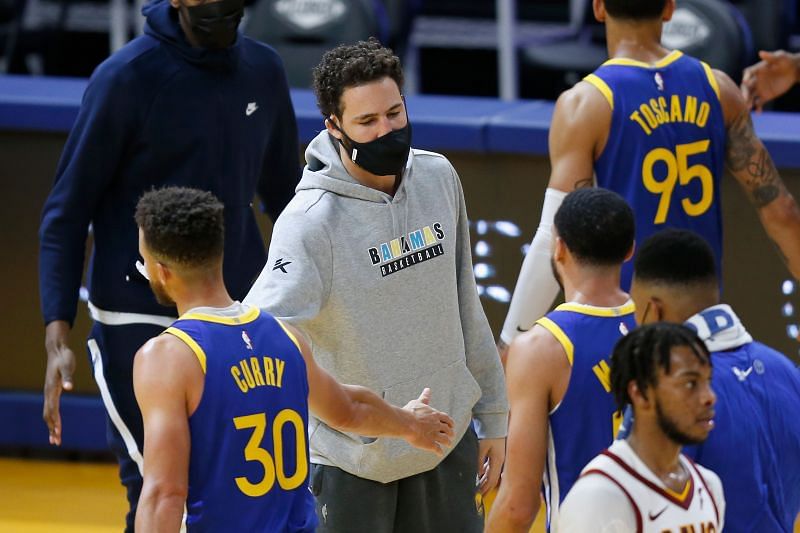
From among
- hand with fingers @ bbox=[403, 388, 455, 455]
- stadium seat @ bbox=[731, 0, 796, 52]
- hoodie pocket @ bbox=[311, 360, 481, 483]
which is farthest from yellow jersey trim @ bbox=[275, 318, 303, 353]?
stadium seat @ bbox=[731, 0, 796, 52]

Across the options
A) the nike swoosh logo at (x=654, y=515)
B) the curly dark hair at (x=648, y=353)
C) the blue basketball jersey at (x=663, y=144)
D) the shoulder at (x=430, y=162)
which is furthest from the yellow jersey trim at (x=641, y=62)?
the nike swoosh logo at (x=654, y=515)

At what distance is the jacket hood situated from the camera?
12.8 feet

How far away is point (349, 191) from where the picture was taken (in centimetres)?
389

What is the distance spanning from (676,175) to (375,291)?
1.30m

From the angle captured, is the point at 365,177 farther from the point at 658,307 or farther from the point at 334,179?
the point at 658,307

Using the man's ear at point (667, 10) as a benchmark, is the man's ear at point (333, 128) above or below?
above

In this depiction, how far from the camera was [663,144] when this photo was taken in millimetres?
4688

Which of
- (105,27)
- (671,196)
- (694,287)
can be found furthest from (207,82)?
(105,27)

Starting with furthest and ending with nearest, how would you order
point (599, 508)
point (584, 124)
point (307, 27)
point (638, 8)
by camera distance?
point (307, 27)
point (638, 8)
point (584, 124)
point (599, 508)

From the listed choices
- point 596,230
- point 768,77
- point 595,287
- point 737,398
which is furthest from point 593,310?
point 768,77

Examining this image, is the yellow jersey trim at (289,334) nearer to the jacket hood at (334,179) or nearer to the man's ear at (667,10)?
the jacket hood at (334,179)

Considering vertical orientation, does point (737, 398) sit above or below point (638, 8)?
below

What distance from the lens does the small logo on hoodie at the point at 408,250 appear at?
12.6 ft

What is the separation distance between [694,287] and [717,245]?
151 cm
